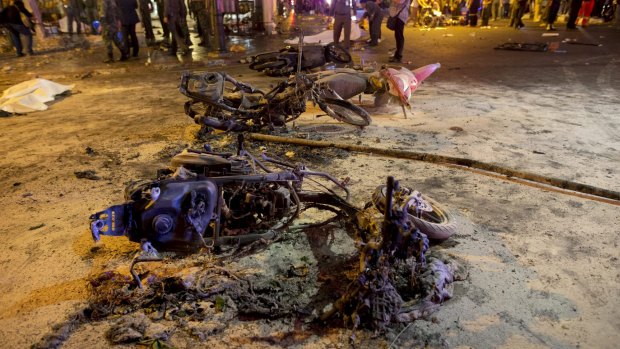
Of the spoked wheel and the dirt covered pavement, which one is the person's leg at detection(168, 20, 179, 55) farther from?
the spoked wheel

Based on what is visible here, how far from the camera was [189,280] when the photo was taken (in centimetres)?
307

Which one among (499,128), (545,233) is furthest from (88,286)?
(499,128)

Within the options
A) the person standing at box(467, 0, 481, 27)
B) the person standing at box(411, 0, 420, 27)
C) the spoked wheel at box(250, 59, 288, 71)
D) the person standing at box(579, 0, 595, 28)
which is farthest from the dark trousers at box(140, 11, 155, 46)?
the person standing at box(579, 0, 595, 28)

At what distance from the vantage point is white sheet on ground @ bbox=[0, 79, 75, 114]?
7.87 metres

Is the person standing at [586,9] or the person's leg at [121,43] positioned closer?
the person's leg at [121,43]

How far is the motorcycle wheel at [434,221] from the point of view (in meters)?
3.51

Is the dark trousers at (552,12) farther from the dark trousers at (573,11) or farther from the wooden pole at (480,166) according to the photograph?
the wooden pole at (480,166)

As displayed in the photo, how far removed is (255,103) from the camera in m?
6.45

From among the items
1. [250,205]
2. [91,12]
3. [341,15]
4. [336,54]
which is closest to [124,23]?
[341,15]

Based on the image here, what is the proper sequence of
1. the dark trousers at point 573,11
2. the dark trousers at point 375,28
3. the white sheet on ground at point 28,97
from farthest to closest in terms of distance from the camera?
the dark trousers at point 573,11 → the dark trousers at point 375,28 → the white sheet on ground at point 28,97

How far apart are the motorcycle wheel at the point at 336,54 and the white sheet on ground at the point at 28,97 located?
659cm

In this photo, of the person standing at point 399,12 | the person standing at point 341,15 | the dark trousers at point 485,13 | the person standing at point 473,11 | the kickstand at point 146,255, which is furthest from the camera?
the dark trousers at point 485,13

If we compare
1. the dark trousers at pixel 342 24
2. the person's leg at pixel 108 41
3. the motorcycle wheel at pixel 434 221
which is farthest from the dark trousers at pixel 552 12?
the motorcycle wheel at pixel 434 221

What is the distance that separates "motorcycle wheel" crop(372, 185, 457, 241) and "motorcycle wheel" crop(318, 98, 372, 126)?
2612 mm
